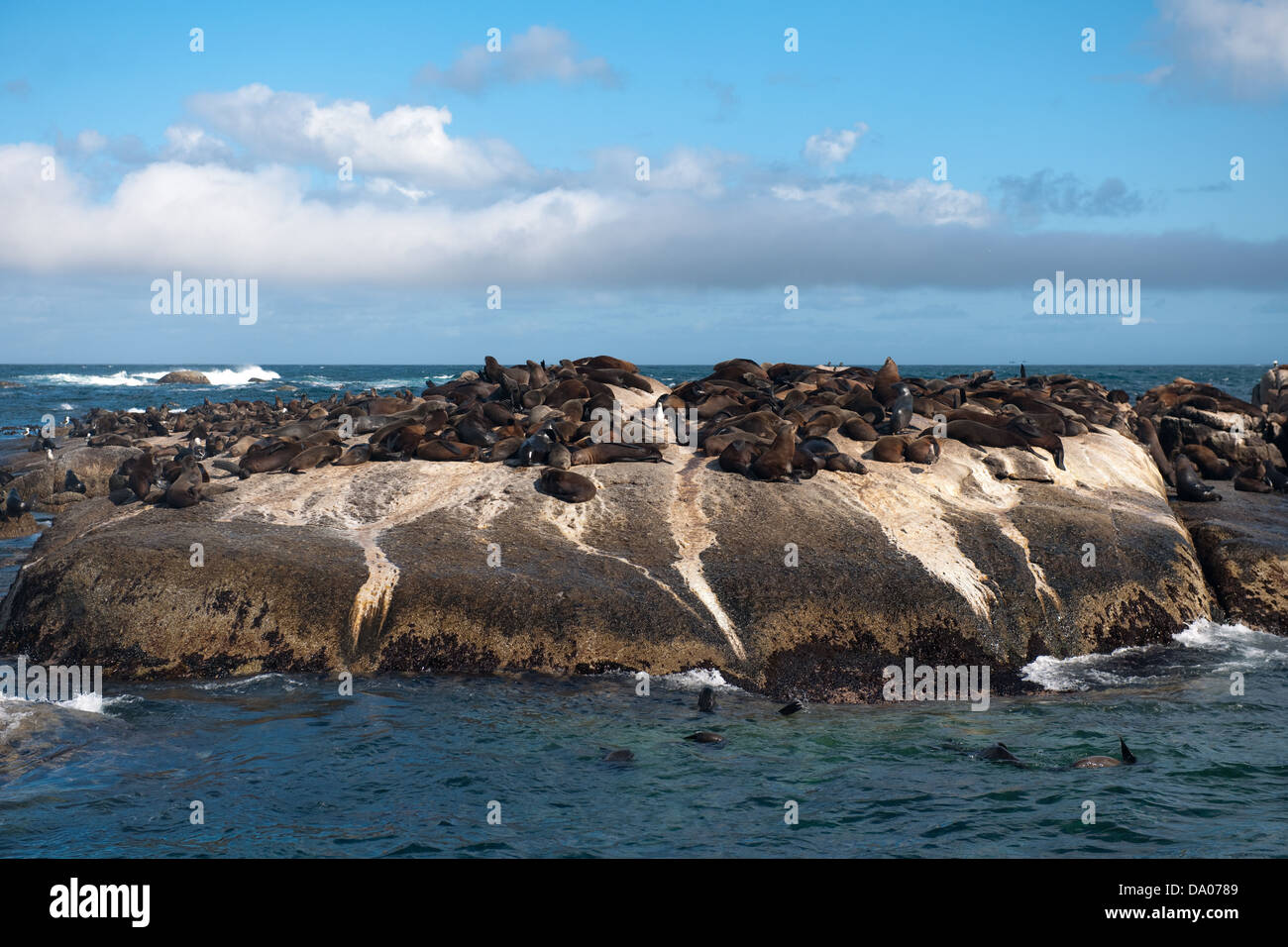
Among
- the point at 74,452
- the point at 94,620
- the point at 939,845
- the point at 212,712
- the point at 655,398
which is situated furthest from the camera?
the point at 74,452

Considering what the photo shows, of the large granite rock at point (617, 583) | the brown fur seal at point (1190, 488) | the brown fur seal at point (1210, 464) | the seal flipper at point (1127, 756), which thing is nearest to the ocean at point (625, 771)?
the seal flipper at point (1127, 756)

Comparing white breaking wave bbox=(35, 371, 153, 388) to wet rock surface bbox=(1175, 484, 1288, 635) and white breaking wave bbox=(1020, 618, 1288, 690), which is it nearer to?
wet rock surface bbox=(1175, 484, 1288, 635)

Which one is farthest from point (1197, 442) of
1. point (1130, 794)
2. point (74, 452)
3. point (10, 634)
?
point (74, 452)

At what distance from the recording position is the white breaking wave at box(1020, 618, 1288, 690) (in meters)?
11.0

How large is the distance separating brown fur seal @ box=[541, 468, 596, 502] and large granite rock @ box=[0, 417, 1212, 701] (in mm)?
177

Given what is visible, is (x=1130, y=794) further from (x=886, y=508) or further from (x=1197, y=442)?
(x=1197, y=442)

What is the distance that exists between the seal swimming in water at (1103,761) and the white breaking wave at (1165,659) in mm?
1983

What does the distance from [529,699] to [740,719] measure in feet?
7.05

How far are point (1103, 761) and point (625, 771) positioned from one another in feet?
13.9

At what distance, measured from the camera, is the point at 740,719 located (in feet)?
32.0

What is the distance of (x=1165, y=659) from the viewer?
11656 millimetres

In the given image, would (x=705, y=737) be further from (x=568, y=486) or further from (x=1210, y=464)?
(x=1210, y=464)

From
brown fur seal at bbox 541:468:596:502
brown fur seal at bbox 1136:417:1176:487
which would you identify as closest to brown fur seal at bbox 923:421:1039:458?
brown fur seal at bbox 1136:417:1176:487

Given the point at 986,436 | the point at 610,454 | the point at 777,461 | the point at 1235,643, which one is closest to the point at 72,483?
the point at 610,454
